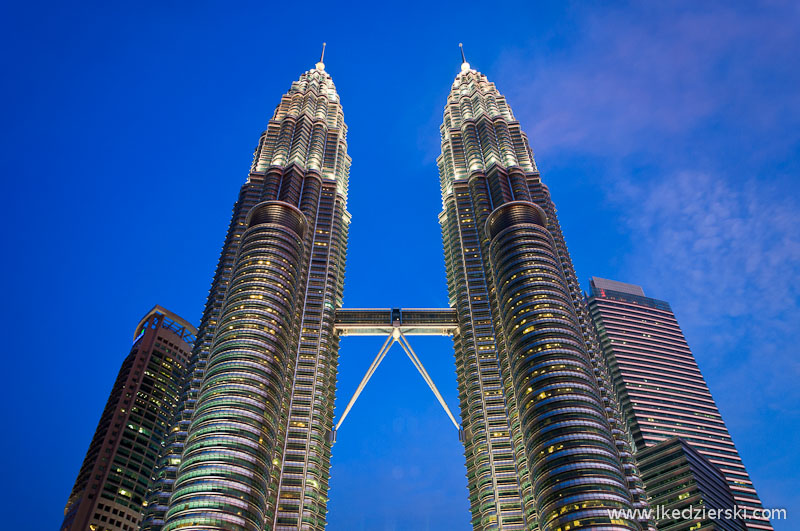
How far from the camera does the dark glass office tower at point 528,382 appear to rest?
4446 inches

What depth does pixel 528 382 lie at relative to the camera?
129 metres

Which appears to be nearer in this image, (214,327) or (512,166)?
(214,327)

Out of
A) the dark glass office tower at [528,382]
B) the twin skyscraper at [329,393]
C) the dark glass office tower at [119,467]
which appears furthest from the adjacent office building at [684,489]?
the dark glass office tower at [119,467]

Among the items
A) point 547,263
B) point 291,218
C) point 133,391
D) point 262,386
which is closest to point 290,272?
point 291,218

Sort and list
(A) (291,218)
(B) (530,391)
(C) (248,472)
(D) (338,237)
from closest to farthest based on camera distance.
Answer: (C) (248,472), (B) (530,391), (A) (291,218), (D) (338,237)

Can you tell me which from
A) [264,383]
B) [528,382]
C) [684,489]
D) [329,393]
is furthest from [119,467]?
[684,489]

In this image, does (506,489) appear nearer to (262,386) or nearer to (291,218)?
(262,386)

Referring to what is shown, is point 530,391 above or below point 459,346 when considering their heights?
below

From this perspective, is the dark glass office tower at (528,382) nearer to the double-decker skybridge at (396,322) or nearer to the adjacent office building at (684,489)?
the double-decker skybridge at (396,322)

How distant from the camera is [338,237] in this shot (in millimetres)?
193375

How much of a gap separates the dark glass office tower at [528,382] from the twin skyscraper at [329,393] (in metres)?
0.37

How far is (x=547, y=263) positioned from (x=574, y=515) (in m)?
63.3

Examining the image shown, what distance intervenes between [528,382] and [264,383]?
178ft

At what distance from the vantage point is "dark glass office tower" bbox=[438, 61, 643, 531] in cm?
11294
